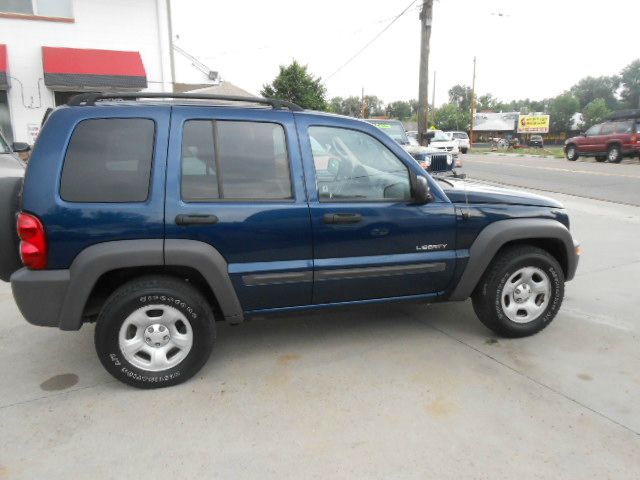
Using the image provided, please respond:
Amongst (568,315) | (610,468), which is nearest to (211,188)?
(610,468)

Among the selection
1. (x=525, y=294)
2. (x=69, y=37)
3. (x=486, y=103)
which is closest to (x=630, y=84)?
(x=486, y=103)

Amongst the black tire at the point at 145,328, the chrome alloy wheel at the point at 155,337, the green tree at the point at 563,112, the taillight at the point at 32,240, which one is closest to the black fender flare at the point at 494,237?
the black tire at the point at 145,328

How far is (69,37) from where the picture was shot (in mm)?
12062

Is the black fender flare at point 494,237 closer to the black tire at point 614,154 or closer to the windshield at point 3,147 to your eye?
the windshield at point 3,147

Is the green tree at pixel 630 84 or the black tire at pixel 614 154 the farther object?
the green tree at pixel 630 84

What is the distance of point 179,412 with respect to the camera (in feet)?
9.36

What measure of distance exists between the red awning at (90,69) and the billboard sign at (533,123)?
5457 centimetres

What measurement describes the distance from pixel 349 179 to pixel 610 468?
2.17 m

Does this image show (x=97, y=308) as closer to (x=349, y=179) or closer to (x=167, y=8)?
(x=349, y=179)

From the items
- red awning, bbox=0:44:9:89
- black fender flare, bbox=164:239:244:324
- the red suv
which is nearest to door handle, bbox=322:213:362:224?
black fender flare, bbox=164:239:244:324

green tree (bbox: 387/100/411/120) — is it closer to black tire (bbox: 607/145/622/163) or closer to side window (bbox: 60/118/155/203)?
black tire (bbox: 607/145/622/163)

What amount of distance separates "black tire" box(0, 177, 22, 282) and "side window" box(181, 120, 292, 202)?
108 centimetres

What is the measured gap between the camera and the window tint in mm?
20438

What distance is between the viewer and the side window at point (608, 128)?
2131 centimetres
